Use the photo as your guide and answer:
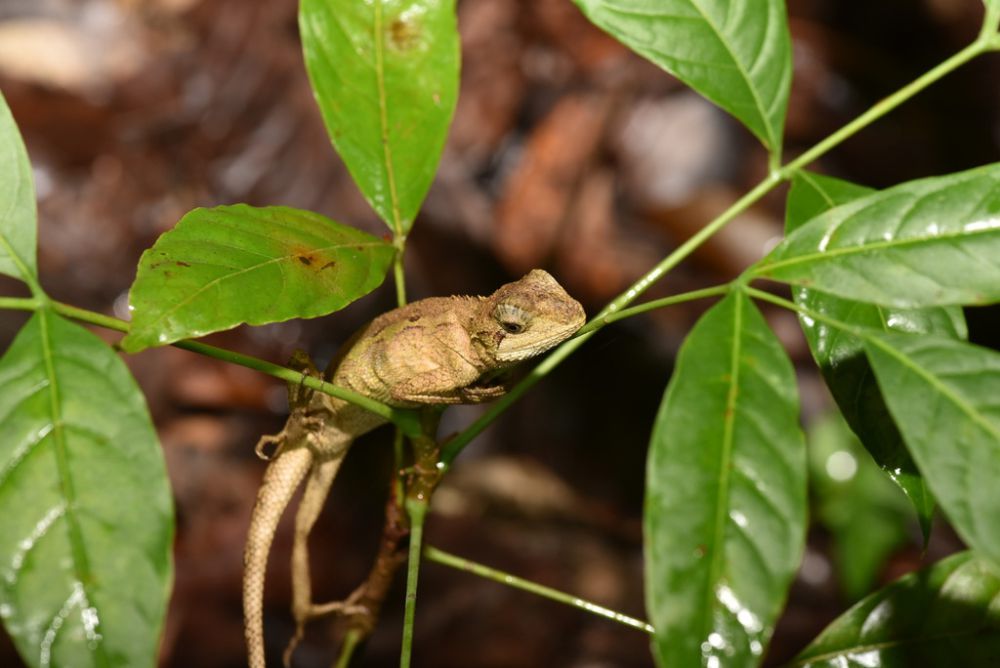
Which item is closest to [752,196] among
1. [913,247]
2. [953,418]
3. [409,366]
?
[913,247]

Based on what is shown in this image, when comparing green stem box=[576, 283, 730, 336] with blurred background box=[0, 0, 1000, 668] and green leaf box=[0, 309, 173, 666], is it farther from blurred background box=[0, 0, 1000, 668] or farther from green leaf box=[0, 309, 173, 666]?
blurred background box=[0, 0, 1000, 668]

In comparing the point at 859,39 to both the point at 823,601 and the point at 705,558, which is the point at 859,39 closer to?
the point at 823,601

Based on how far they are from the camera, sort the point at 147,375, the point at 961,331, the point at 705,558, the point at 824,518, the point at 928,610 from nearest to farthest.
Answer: the point at 705,558, the point at 961,331, the point at 928,610, the point at 824,518, the point at 147,375

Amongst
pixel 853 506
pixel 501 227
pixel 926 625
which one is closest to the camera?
pixel 926 625

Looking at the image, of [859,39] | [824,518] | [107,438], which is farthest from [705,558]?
[859,39]

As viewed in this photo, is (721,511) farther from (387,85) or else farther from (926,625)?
(387,85)
